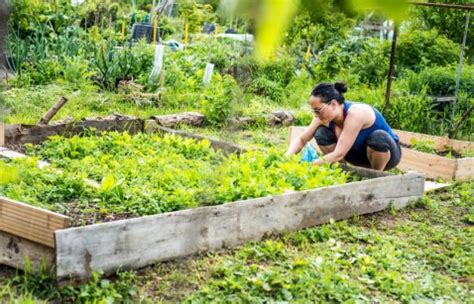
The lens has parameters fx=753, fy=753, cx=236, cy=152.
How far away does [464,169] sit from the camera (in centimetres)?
633

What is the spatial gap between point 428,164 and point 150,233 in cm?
352

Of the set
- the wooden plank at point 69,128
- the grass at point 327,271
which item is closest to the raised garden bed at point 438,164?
the grass at point 327,271

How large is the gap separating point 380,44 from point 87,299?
9.77 m

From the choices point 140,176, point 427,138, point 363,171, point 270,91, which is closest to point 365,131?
point 363,171

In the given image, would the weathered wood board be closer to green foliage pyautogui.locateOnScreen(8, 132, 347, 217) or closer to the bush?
green foliage pyautogui.locateOnScreen(8, 132, 347, 217)

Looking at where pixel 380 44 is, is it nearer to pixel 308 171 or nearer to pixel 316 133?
pixel 316 133

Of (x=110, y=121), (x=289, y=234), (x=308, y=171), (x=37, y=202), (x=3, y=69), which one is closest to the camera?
(x=3, y=69)

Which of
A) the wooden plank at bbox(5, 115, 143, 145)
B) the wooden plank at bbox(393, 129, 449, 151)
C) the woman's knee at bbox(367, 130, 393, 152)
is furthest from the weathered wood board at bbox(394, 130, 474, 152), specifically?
the wooden plank at bbox(5, 115, 143, 145)

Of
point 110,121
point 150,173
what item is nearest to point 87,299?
point 150,173

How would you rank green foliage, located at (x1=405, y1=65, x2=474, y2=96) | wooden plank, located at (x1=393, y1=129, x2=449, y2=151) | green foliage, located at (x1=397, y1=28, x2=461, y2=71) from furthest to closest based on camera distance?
green foliage, located at (x1=397, y1=28, x2=461, y2=71), green foliage, located at (x1=405, y1=65, x2=474, y2=96), wooden plank, located at (x1=393, y1=129, x2=449, y2=151)

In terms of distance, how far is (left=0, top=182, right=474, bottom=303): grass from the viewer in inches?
133

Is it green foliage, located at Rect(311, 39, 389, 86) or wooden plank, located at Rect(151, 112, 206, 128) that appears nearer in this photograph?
→ wooden plank, located at Rect(151, 112, 206, 128)

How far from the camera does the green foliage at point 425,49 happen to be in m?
10.9

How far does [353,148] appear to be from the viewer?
5613 mm
